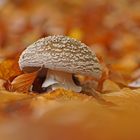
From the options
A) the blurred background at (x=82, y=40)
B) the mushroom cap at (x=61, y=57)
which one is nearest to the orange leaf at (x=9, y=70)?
the blurred background at (x=82, y=40)

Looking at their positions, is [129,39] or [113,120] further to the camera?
[129,39]

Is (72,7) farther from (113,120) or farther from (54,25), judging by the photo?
(113,120)

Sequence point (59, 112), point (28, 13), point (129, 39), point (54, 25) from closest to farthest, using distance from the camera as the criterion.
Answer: point (59, 112) < point (129, 39) < point (54, 25) < point (28, 13)

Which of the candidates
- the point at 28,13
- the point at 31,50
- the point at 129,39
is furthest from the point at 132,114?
the point at 28,13

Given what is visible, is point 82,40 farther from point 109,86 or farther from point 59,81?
point 59,81

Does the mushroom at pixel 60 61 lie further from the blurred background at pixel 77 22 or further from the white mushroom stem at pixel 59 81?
the blurred background at pixel 77 22

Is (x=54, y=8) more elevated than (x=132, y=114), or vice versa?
(x=54, y=8)

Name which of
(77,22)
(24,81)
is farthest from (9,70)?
(77,22)
